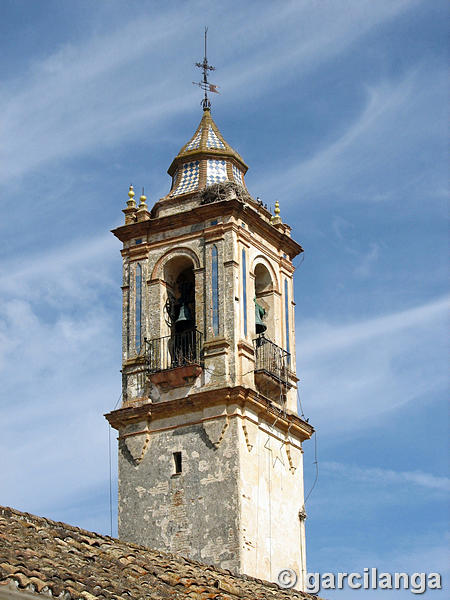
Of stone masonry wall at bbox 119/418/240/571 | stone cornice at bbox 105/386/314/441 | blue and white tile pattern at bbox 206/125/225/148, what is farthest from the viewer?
blue and white tile pattern at bbox 206/125/225/148

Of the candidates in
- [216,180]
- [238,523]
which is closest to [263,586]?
[238,523]

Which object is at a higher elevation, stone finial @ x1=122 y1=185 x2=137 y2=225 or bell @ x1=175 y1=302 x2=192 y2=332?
stone finial @ x1=122 y1=185 x2=137 y2=225

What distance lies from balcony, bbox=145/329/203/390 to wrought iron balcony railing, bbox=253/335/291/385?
136cm

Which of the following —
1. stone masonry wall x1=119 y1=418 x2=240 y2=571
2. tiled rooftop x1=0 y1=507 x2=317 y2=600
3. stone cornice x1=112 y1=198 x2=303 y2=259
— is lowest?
tiled rooftop x1=0 y1=507 x2=317 y2=600

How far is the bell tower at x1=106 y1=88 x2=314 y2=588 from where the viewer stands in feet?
86.8

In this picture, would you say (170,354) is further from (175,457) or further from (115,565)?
(115,565)

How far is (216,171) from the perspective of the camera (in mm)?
30859

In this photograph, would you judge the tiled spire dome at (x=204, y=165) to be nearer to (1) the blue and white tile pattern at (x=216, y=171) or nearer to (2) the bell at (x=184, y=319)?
(1) the blue and white tile pattern at (x=216, y=171)

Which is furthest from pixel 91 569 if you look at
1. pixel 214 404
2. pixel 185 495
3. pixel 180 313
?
pixel 180 313

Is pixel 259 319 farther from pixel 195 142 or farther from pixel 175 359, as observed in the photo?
pixel 195 142

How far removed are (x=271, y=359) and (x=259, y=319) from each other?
1.21 m

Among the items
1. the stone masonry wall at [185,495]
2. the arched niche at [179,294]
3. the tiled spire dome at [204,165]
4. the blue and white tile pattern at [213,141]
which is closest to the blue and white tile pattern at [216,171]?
the tiled spire dome at [204,165]

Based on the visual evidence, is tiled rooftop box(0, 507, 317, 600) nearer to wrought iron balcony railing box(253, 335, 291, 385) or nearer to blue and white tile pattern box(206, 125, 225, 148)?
wrought iron balcony railing box(253, 335, 291, 385)

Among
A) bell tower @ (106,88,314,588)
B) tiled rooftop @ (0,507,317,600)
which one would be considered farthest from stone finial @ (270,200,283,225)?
tiled rooftop @ (0,507,317,600)
